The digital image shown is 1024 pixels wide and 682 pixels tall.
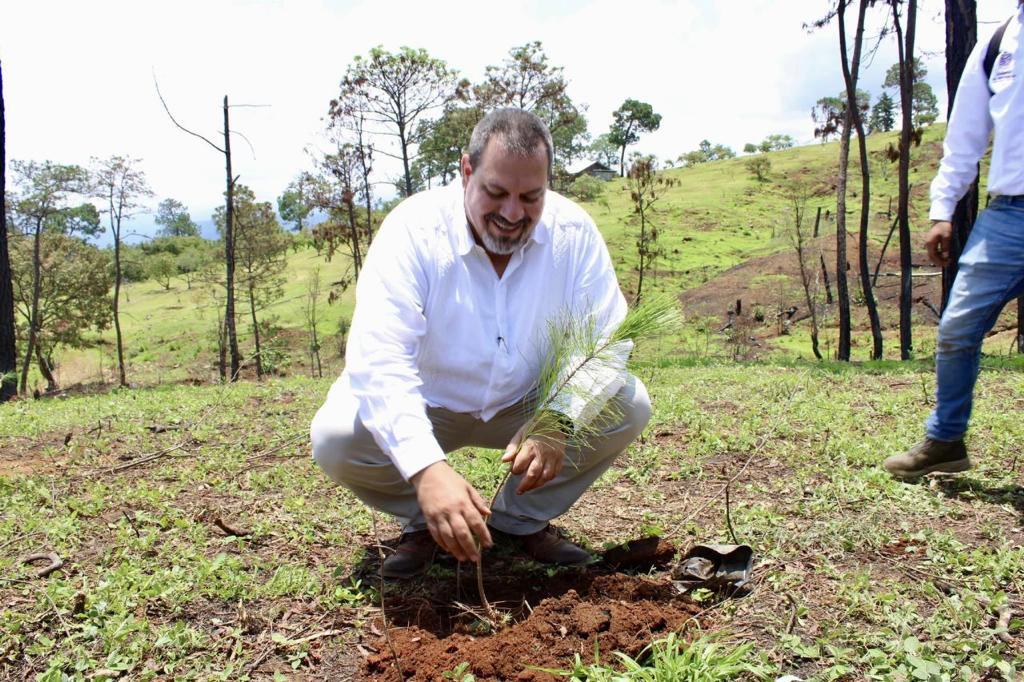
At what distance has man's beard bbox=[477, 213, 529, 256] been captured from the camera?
8.27 feet

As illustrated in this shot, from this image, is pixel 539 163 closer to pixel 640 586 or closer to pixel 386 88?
pixel 640 586

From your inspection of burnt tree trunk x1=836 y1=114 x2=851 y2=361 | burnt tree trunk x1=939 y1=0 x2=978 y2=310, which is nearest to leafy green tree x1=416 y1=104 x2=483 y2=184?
burnt tree trunk x1=836 y1=114 x2=851 y2=361

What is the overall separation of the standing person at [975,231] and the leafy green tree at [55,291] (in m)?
24.3

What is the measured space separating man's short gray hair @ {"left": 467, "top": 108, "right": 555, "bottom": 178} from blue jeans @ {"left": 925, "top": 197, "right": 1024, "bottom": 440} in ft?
5.66

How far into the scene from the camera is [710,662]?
195 cm

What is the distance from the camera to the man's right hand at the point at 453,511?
1.98 meters

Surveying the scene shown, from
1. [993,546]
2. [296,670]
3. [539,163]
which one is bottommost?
[296,670]

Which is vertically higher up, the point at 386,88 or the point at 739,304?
the point at 386,88

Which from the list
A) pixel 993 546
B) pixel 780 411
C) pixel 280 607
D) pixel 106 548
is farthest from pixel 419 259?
pixel 780 411

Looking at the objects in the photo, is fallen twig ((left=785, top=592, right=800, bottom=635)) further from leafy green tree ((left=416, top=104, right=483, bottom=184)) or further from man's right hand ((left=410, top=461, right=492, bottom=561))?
leafy green tree ((left=416, top=104, right=483, bottom=184))

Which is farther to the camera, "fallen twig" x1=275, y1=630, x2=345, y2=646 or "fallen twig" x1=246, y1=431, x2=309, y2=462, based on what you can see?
"fallen twig" x1=246, y1=431, x2=309, y2=462

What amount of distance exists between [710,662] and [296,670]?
3.80 ft

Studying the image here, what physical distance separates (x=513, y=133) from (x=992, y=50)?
1.95 meters

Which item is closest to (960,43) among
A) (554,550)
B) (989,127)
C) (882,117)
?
(989,127)
